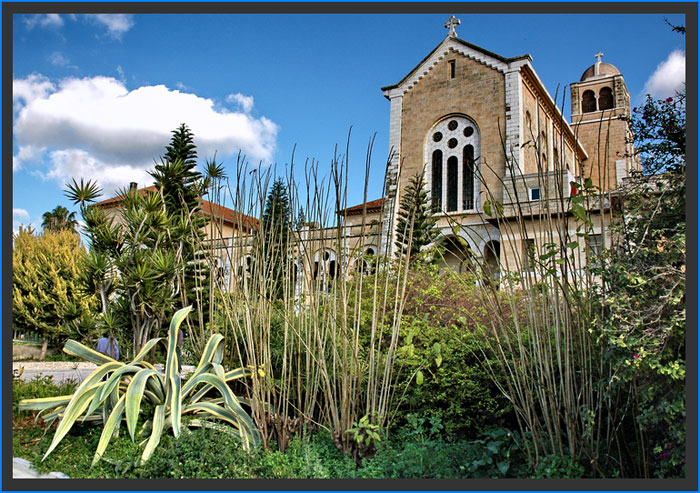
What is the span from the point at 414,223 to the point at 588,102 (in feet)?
84.1

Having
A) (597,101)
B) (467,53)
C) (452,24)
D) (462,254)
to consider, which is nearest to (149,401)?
(462,254)

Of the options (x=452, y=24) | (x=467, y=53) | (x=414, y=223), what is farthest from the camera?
(x=452, y=24)

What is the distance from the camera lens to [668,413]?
258 centimetres

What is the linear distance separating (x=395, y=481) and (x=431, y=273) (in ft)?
13.5

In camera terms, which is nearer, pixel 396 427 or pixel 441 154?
pixel 396 427

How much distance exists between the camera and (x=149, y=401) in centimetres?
447

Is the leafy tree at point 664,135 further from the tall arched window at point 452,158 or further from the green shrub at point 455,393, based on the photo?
the tall arched window at point 452,158

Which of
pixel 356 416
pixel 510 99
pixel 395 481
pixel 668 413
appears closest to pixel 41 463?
pixel 356 416

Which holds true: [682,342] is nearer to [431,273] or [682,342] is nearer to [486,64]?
[431,273]

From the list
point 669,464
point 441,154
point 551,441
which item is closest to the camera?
point 669,464

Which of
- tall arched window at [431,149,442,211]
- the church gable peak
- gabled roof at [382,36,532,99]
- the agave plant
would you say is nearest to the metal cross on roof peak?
the church gable peak

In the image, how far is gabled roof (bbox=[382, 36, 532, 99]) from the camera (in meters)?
21.7

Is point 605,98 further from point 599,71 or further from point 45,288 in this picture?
point 45,288

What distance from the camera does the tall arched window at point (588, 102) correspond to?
33094 mm
